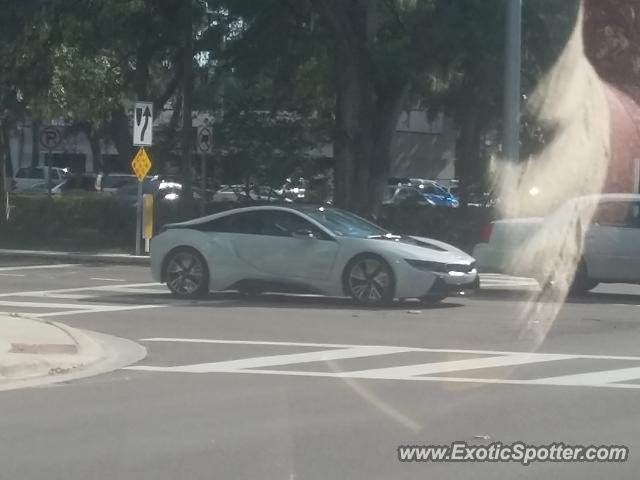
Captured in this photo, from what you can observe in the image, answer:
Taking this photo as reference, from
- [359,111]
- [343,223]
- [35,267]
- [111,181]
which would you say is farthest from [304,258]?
[111,181]

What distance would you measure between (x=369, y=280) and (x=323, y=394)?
6657 mm

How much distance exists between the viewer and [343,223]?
18.2m

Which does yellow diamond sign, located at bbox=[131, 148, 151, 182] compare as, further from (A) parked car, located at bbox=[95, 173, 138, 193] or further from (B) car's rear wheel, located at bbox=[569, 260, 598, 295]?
(A) parked car, located at bbox=[95, 173, 138, 193]

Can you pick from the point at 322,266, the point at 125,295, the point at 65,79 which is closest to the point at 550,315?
the point at 322,266

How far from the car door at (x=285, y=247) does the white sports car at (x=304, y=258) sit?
1 cm

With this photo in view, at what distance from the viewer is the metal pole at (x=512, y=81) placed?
953 inches

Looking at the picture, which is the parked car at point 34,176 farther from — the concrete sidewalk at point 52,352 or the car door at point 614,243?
the concrete sidewalk at point 52,352

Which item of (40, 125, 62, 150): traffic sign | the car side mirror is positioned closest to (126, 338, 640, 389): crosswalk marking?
the car side mirror

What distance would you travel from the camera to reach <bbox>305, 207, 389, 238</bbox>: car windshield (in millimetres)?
17875

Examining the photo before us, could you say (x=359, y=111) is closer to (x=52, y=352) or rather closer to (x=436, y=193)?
(x=52, y=352)

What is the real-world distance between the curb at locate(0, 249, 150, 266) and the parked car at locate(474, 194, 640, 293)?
9.63m

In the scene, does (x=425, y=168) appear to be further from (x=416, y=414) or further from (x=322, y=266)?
(x=416, y=414)

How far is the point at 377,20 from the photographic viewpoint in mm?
29875

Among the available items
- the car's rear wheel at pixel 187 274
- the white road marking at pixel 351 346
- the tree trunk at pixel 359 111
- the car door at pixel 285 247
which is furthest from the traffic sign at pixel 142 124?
the white road marking at pixel 351 346
